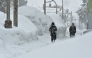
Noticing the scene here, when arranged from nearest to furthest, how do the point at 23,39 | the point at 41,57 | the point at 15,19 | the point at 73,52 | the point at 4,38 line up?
the point at 73,52
the point at 41,57
the point at 4,38
the point at 23,39
the point at 15,19

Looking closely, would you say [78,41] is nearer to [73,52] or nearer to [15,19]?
[73,52]

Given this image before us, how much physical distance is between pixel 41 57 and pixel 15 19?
13.6 meters

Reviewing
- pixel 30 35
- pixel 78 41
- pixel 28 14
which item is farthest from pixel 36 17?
pixel 78 41

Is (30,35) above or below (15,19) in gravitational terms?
below

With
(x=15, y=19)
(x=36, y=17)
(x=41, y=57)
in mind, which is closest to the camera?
(x=41, y=57)

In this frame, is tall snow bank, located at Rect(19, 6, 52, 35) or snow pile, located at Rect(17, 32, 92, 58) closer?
snow pile, located at Rect(17, 32, 92, 58)

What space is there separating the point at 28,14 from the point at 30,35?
7.90 m

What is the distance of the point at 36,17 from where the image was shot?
24.3 m

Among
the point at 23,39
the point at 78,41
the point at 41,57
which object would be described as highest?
the point at 78,41

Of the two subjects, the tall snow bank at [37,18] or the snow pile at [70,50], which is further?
the tall snow bank at [37,18]

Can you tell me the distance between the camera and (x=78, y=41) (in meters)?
3.66

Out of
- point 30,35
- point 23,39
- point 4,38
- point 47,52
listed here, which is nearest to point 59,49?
point 47,52

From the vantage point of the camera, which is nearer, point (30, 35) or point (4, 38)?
point (4, 38)

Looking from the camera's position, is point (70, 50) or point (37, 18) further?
point (37, 18)
